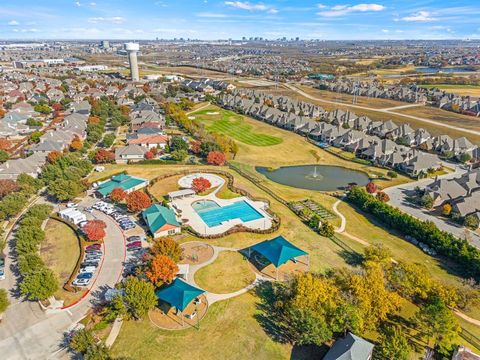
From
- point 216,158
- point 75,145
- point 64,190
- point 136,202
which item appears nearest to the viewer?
point 136,202

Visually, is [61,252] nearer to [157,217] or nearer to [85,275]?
[85,275]

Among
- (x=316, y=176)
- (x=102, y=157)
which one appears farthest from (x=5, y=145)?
(x=316, y=176)

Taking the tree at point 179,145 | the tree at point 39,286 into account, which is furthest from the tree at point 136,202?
the tree at point 179,145

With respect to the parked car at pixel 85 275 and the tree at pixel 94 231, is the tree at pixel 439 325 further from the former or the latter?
the tree at pixel 94 231

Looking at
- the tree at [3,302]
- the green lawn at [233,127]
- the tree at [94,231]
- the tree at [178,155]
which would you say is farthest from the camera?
the green lawn at [233,127]

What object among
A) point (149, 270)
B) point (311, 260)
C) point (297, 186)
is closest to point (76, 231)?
point (149, 270)

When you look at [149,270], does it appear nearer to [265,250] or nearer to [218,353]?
[218,353]
